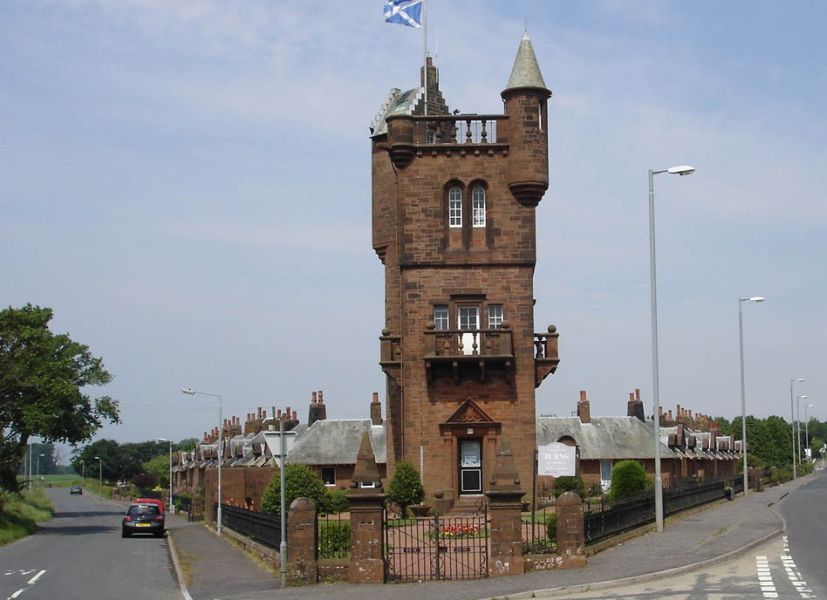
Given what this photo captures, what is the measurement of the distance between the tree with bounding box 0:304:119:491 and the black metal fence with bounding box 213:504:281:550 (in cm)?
1135

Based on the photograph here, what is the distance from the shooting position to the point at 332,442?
2808 inches

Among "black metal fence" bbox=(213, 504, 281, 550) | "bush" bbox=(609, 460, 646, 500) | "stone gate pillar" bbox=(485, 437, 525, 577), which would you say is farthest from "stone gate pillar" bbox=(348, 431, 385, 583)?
"bush" bbox=(609, 460, 646, 500)

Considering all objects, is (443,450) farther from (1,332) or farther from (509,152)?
(1,332)

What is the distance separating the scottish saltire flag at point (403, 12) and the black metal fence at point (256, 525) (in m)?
17.8

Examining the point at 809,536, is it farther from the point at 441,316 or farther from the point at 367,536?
the point at 441,316

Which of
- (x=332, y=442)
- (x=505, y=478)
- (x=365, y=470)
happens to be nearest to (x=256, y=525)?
(x=365, y=470)

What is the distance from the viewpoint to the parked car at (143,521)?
162ft

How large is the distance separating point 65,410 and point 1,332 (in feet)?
15.5

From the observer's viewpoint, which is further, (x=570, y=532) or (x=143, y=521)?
(x=143, y=521)

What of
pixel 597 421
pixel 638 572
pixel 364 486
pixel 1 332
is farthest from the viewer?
pixel 597 421

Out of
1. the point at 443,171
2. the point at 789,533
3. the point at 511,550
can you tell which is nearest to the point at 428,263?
the point at 443,171

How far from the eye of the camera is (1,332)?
53562mm

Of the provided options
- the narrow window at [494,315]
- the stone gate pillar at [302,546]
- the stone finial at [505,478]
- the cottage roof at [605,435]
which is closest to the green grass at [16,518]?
the narrow window at [494,315]

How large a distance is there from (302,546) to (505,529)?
4.12m
